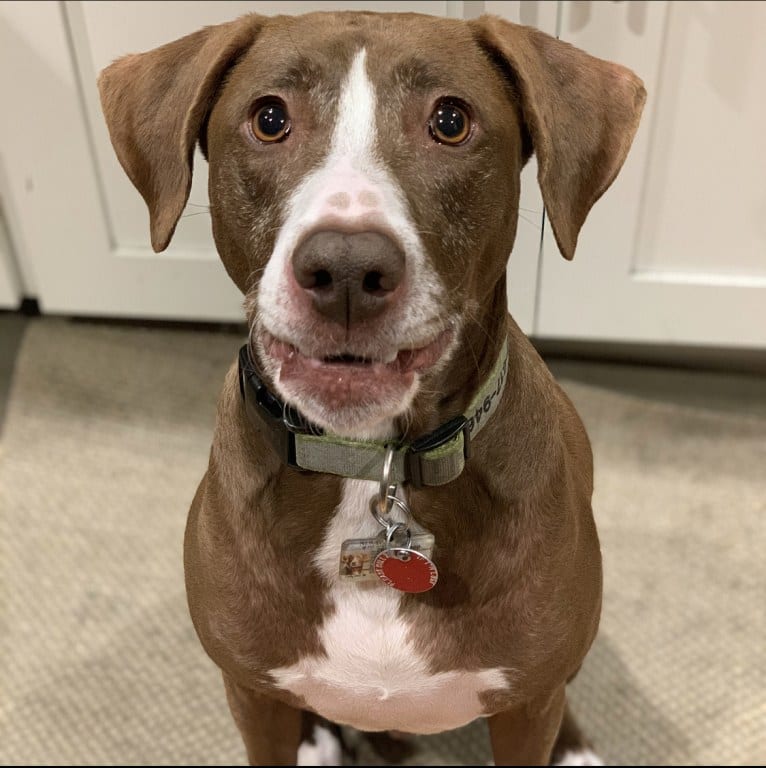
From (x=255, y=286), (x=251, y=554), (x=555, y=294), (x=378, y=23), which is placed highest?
Result: (x=378, y=23)

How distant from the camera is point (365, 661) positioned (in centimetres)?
109

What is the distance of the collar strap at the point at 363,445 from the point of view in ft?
3.30

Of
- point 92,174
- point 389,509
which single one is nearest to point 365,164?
point 389,509

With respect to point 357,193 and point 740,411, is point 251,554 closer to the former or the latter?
point 357,193

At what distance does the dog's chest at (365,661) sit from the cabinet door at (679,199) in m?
0.78

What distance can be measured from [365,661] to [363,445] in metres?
0.26

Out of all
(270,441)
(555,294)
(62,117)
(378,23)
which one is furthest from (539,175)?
(62,117)

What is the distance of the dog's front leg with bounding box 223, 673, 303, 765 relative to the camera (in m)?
1.26

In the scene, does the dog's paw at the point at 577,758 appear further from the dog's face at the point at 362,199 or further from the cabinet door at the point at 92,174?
the dog's face at the point at 362,199

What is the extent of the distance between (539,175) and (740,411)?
4.83 ft

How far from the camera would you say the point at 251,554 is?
109 centimetres

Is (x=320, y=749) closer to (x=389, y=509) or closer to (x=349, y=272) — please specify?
(x=389, y=509)

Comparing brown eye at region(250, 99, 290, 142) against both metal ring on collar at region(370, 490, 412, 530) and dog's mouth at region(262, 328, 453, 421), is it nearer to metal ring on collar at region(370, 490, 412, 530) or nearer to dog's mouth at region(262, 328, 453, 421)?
dog's mouth at region(262, 328, 453, 421)

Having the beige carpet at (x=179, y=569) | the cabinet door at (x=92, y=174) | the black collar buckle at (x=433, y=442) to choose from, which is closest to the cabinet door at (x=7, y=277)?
the cabinet door at (x=92, y=174)
